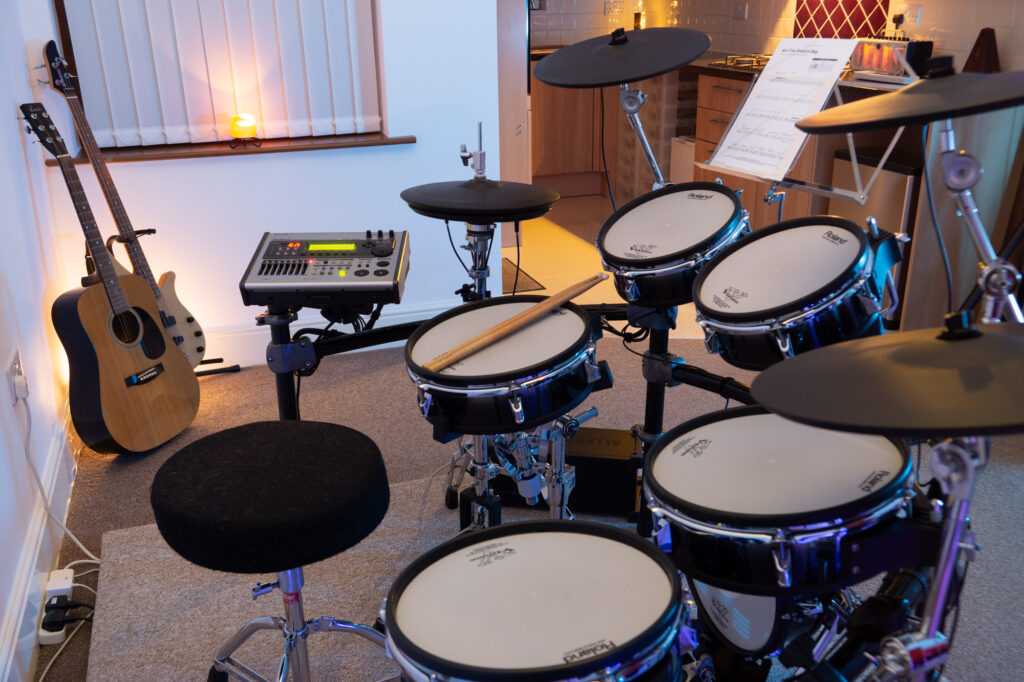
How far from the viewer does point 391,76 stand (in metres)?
3.27

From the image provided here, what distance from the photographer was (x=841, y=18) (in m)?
4.24

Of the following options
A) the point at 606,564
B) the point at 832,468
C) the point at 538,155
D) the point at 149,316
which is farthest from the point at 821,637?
the point at 538,155

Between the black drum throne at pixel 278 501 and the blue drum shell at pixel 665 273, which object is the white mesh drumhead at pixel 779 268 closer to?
the blue drum shell at pixel 665 273

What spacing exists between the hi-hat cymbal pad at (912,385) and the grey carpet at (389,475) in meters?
1.10

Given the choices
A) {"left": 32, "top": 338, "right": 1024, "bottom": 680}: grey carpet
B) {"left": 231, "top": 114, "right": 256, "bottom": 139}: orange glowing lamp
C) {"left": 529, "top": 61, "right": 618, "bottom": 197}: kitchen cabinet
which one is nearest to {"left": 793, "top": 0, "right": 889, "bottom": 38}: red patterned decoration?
{"left": 529, "top": 61, "right": 618, "bottom": 197}: kitchen cabinet

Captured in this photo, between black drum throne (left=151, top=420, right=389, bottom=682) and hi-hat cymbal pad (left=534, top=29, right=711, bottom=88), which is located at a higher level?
hi-hat cymbal pad (left=534, top=29, right=711, bottom=88)

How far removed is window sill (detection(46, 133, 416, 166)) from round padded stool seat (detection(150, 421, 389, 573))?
1969 millimetres

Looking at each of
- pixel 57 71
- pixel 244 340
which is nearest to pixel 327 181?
pixel 244 340

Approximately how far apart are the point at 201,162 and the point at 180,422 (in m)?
1.03

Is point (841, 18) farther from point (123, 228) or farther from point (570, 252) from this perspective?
point (123, 228)

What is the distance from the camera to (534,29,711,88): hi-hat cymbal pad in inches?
70.1

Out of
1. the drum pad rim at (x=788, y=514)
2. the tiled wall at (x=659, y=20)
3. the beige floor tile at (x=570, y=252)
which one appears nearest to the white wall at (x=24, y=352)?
the drum pad rim at (x=788, y=514)

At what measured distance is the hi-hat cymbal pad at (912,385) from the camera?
75 cm

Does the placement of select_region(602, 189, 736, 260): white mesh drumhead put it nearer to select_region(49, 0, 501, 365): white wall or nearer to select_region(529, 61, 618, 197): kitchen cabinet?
select_region(49, 0, 501, 365): white wall
